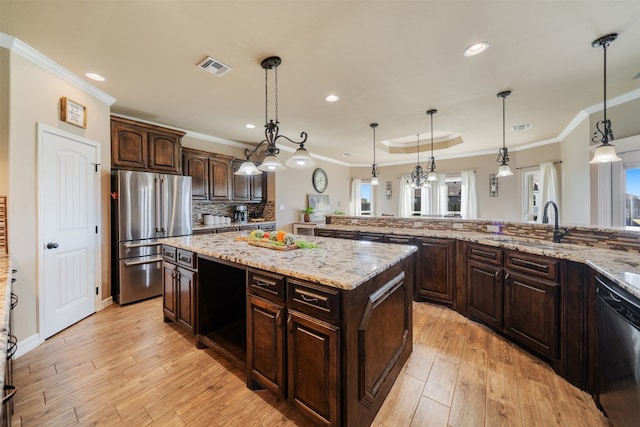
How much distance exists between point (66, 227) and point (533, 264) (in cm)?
452

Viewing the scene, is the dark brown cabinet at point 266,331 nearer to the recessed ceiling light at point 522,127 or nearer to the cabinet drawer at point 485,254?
the cabinet drawer at point 485,254

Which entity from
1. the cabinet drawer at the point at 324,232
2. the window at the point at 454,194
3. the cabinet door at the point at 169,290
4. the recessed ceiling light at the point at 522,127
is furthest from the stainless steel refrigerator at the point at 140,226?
the window at the point at 454,194

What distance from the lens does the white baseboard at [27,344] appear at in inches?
88.3

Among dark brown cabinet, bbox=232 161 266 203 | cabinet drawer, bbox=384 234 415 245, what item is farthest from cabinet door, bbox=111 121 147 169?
cabinet drawer, bbox=384 234 415 245

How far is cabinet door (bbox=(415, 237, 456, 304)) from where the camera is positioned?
3105 millimetres

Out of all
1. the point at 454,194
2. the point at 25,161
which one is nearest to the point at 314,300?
the point at 25,161

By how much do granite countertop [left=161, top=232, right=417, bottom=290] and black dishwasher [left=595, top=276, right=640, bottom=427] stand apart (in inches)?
44.6

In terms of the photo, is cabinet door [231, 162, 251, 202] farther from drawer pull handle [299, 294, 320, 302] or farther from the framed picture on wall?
drawer pull handle [299, 294, 320, 302]

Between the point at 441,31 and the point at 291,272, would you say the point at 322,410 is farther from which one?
the point at 441,31

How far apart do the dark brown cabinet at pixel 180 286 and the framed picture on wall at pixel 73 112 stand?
1.72m

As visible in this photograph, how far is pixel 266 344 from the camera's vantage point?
5.50ft

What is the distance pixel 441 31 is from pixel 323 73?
113 cm

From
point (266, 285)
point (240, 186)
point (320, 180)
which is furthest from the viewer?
point (320, 180)

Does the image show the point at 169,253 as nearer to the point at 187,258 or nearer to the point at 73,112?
the point at 187,258
